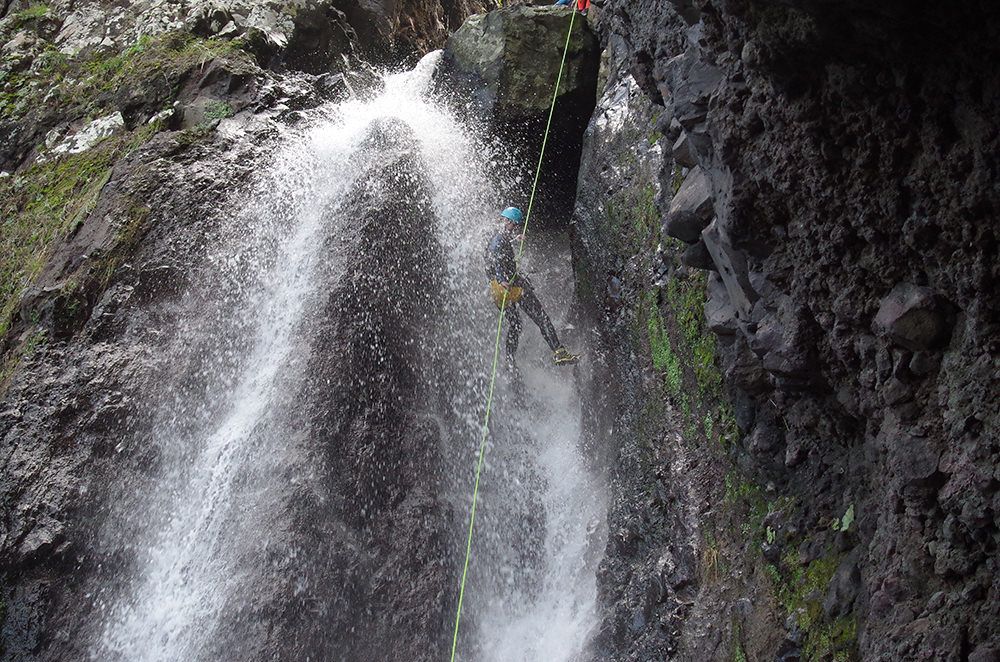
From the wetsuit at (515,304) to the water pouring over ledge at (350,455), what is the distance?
327 millimetres

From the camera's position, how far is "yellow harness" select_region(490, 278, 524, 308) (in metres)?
8.78

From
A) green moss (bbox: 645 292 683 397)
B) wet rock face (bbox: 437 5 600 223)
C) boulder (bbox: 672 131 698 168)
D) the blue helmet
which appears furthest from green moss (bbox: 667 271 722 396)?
wet rock face (bbox: 437 5 600 223)

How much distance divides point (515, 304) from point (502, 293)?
0.31 m

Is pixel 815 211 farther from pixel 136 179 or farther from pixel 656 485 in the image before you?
Answer: pixel 136 179

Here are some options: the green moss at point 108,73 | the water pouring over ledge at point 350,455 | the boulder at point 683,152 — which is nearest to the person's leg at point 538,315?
the water pouring over ledge at point 350,455

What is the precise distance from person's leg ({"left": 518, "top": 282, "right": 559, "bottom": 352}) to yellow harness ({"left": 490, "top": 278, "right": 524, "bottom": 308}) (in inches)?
4.7

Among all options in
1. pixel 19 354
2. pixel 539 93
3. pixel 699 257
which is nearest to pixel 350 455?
pixel 19 354

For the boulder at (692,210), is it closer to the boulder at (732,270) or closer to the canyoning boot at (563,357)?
the boulder at (732,270)

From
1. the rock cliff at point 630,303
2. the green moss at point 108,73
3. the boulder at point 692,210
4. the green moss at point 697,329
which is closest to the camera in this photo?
the rock cliff at point 630,303

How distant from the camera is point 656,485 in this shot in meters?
6.16

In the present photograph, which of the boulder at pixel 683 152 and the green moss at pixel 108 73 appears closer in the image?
the boulder at pixel 683 152

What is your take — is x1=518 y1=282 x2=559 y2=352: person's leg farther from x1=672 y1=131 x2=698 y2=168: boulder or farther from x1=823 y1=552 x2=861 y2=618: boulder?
x1=823 y1=552 x2=861 y2=618: boulder

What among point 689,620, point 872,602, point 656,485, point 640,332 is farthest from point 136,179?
point 872,602

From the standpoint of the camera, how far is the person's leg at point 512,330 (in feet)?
29.7
